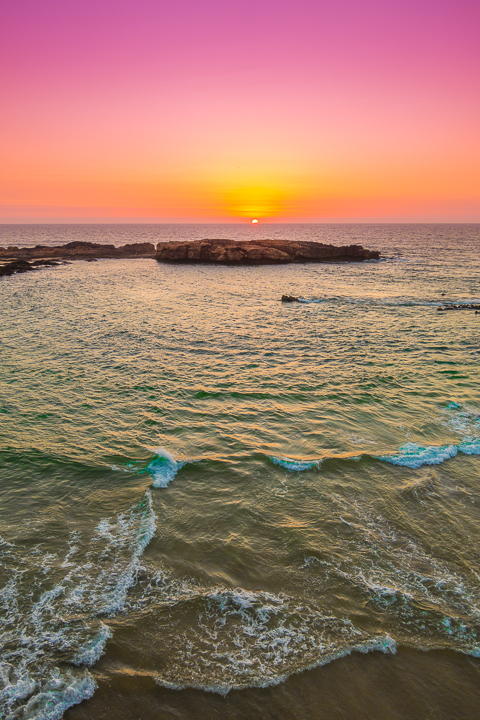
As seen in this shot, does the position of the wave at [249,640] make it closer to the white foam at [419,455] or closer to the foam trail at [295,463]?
the foam trail at [295,463]

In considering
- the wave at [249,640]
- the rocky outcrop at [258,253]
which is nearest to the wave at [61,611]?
the wave at [249,640]

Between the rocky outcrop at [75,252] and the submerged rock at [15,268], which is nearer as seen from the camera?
the submerged rock at [15,268]

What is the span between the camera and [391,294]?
4884 centimetres

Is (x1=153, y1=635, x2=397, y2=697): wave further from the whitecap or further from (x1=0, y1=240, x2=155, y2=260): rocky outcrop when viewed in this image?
(x1=0, y1=240, x2=155, y2=260): rocky outcrop

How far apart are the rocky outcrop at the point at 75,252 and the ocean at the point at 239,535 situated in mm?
79499

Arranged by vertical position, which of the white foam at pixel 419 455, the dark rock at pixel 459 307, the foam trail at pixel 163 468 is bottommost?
the foam trail at pixel 163 468

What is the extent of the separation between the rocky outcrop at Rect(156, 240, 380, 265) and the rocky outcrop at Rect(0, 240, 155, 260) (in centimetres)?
1542

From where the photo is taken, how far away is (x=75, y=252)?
319 feet

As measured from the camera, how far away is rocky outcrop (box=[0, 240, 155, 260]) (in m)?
93.1

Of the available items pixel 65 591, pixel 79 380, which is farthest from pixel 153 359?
pixel 65 591

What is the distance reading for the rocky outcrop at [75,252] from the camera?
93125 mm

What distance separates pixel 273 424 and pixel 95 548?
8.90 meters

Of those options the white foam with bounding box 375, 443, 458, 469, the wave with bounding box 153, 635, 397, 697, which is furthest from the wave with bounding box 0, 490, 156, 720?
the white foam with bounding box 375, 443, 458, 469

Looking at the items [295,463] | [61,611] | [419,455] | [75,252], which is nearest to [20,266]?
[75,252]
